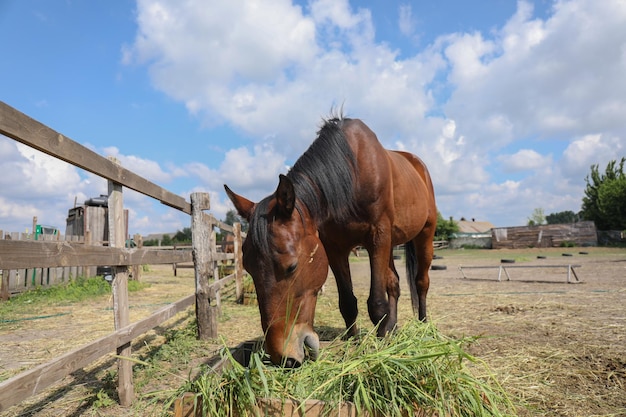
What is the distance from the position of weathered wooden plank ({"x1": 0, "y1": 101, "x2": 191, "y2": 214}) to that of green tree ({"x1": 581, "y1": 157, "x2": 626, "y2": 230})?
41.1 m

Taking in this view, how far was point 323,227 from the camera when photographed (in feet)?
9.14

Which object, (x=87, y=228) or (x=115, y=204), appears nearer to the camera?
(x=115, y=204)

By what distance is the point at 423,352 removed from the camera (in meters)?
1.74

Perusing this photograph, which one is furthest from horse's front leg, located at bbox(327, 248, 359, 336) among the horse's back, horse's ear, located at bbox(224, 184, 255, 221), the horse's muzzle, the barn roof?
the barn roof

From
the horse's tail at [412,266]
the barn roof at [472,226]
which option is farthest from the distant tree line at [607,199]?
the horse's tail at [412,266]

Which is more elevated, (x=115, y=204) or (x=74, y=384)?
(x=115, y=204)

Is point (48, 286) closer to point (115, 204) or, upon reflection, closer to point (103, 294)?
point (103, 294)

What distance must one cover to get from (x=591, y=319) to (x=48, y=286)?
35.8 feet

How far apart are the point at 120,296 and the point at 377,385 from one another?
2.10 metres

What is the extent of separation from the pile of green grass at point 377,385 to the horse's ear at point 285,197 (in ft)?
3.05

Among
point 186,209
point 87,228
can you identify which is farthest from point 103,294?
point 186,209

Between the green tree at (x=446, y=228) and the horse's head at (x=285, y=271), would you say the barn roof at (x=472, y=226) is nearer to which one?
the green tree at (x=446, y=228)

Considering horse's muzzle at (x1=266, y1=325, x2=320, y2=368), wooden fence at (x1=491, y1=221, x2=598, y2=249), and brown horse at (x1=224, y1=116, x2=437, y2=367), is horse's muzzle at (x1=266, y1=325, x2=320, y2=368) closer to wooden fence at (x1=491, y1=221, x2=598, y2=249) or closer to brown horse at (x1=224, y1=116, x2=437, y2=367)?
brown horse at (x1=224, y1=116, x2=437, y2=367)

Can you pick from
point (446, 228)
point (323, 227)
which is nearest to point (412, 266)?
point (323, 227)
